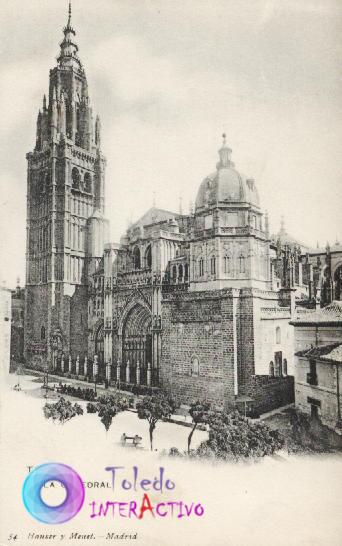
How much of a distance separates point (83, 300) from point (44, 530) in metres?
20.5

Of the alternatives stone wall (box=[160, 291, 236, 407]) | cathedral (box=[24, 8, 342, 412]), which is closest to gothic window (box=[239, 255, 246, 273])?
cathedral (box=[24, 8, 342, 412])

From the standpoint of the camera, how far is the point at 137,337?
24.1m

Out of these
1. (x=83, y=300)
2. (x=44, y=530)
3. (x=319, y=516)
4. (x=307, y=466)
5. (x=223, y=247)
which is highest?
(x=223, y=247)

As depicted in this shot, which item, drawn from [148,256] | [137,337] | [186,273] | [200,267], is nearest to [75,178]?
[148,256]

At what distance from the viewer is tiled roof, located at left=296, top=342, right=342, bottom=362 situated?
9163mm

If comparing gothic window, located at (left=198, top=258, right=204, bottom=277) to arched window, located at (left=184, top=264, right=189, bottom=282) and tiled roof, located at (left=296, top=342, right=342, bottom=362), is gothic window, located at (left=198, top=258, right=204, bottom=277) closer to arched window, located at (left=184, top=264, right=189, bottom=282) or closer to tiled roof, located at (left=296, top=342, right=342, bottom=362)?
arched window, located at (left=184, top=264, right=189, bottom=282)

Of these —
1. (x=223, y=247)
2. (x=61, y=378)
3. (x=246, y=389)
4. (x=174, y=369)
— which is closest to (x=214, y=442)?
(x=246, y=389)

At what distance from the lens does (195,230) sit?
21953 mm

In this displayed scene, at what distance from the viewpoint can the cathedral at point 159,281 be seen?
1415 cm

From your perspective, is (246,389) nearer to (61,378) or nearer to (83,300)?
(61,378)

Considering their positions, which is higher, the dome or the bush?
the dome

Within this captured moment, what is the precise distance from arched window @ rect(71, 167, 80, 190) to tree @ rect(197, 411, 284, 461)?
73.8ft

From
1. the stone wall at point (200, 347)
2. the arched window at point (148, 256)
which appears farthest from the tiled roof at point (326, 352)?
the arched window at point (148, 256)

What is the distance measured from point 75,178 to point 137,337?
1242 cm
